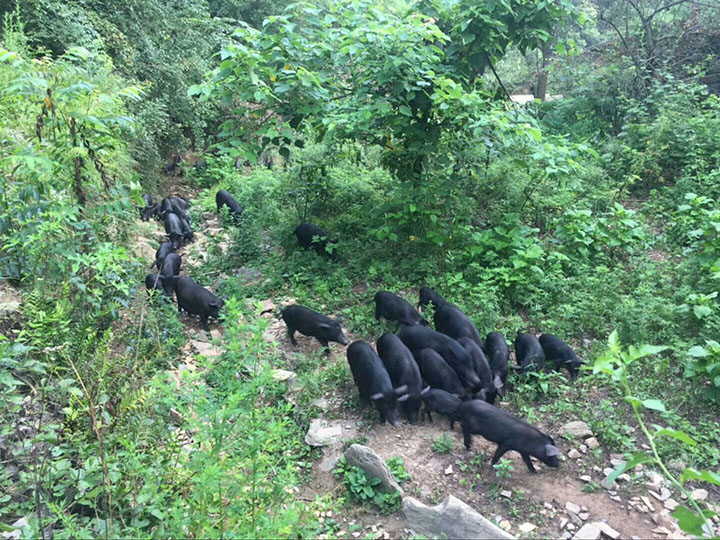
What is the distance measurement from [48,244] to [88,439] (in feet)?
5.94

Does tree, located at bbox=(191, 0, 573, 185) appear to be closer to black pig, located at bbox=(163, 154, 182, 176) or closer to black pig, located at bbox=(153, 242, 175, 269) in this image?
black pig, located at bbox=(153, 242, 175, 269)

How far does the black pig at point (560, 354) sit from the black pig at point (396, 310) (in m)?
1.33

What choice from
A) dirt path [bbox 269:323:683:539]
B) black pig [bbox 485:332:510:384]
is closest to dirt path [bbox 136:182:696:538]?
dirt path [bbox 269:323:683:539]

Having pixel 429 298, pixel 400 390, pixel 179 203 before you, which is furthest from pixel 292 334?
pixel 179 203

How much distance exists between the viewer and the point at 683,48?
11.2 metres

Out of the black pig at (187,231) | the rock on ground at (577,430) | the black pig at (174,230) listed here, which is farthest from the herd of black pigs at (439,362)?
the black pig at (187,231)

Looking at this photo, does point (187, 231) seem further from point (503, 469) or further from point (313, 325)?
point (503, 469)

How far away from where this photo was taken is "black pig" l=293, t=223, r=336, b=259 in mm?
7695

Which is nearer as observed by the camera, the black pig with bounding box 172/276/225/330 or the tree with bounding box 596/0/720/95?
the black pig with bounding box 172/276/225/330

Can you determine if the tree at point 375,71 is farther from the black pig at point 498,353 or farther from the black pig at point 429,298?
the black pig at point 498,353

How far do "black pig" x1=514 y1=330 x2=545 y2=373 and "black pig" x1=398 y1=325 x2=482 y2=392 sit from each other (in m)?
0.49

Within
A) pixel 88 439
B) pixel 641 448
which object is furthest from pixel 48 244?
pixel 641 448

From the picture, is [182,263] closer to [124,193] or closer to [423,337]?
[124,193]

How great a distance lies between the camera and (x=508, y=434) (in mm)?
4039
